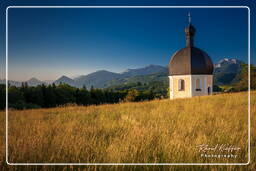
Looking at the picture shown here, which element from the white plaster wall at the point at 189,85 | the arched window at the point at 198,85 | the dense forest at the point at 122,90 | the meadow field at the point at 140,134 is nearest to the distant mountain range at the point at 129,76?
the dense forest at the point at 122,90

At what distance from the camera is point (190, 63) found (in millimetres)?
4051

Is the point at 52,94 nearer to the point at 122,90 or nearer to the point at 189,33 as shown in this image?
the point at 122,90

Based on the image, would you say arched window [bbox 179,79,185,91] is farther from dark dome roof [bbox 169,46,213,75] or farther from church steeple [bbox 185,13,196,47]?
church steeple [bbox 185,13,196,47]

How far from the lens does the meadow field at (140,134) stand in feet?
9.43

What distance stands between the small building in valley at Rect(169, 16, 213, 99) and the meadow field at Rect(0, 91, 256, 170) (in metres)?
0.20

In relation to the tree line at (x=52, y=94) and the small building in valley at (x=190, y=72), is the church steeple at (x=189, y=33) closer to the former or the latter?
the small building in valley at (x=190, y=72)

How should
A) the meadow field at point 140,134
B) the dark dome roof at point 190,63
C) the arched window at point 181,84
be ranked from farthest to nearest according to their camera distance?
the arched window at point 181,84, the dark dome roof at point 190,63, the meadow field at point 140,134

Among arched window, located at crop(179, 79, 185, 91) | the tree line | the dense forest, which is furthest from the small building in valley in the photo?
the tree line

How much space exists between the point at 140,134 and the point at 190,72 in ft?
5.51

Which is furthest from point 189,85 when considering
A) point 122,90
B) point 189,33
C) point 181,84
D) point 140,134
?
point 140,134

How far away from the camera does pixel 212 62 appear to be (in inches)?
145

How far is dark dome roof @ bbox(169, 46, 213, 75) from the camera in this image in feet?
12.0

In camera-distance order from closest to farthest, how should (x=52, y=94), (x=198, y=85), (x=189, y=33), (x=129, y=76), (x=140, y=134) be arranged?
(x=140, y=134), (x=189, y=33), (x=129, y=76), (x=198, y=85), (x=52, y=94)

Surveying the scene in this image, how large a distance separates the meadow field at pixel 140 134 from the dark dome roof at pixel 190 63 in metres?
0.56
